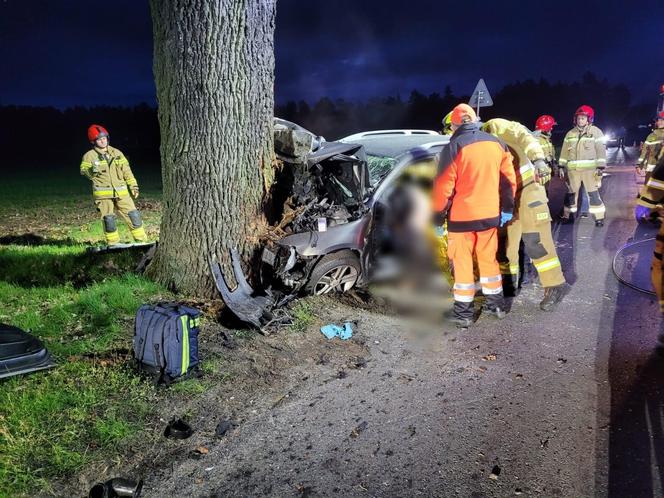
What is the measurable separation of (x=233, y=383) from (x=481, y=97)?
24.6ft

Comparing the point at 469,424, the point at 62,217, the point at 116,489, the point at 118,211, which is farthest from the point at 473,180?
the point at 62,217

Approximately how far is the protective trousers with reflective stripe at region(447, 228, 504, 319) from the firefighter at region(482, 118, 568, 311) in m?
0.55

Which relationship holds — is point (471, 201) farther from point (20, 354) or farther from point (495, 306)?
point (20, 354)

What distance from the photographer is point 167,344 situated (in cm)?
319

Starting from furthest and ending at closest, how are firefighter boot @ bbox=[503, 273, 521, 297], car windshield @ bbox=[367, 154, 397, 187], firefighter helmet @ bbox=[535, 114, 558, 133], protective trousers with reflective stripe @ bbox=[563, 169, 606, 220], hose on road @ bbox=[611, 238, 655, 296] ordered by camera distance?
firefighter helmet @ bbox=[535, 114, 558, 133], protective trousers with reflective stripe @ bbox=[563, 169, 606, 220], car windshield @ bbox=[367, 154, 397, 187], firefighter boot @ bbox=[503, 273, 521, 297], hose on road @ bbox=[611, 238, 655, 296]

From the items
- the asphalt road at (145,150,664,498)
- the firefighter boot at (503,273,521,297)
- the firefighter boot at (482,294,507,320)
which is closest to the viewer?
the asphalt road at (145,150,664,498)

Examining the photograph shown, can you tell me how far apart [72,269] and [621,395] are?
6.02 m

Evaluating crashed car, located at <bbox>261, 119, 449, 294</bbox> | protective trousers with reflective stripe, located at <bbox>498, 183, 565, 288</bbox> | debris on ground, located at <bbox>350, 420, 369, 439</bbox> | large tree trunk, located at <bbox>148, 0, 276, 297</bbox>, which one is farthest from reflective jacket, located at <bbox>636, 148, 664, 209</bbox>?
large tree trunk, located at <bbox>148, 0, 276, 297</bbox>

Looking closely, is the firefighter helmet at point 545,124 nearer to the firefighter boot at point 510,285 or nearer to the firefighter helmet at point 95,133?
the firefighter boot at point 510,285

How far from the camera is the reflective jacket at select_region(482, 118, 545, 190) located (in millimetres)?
4699

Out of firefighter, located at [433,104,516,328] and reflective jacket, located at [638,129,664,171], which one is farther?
reflective jacket, located at [638,129,664,171]

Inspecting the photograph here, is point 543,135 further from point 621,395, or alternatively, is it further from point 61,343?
point 61,343

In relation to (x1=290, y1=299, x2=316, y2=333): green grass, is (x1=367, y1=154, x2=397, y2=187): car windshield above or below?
above

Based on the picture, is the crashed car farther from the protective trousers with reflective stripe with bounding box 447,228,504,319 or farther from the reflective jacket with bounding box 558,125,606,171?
the reflective jacket with bounding box 558,125,606,171
